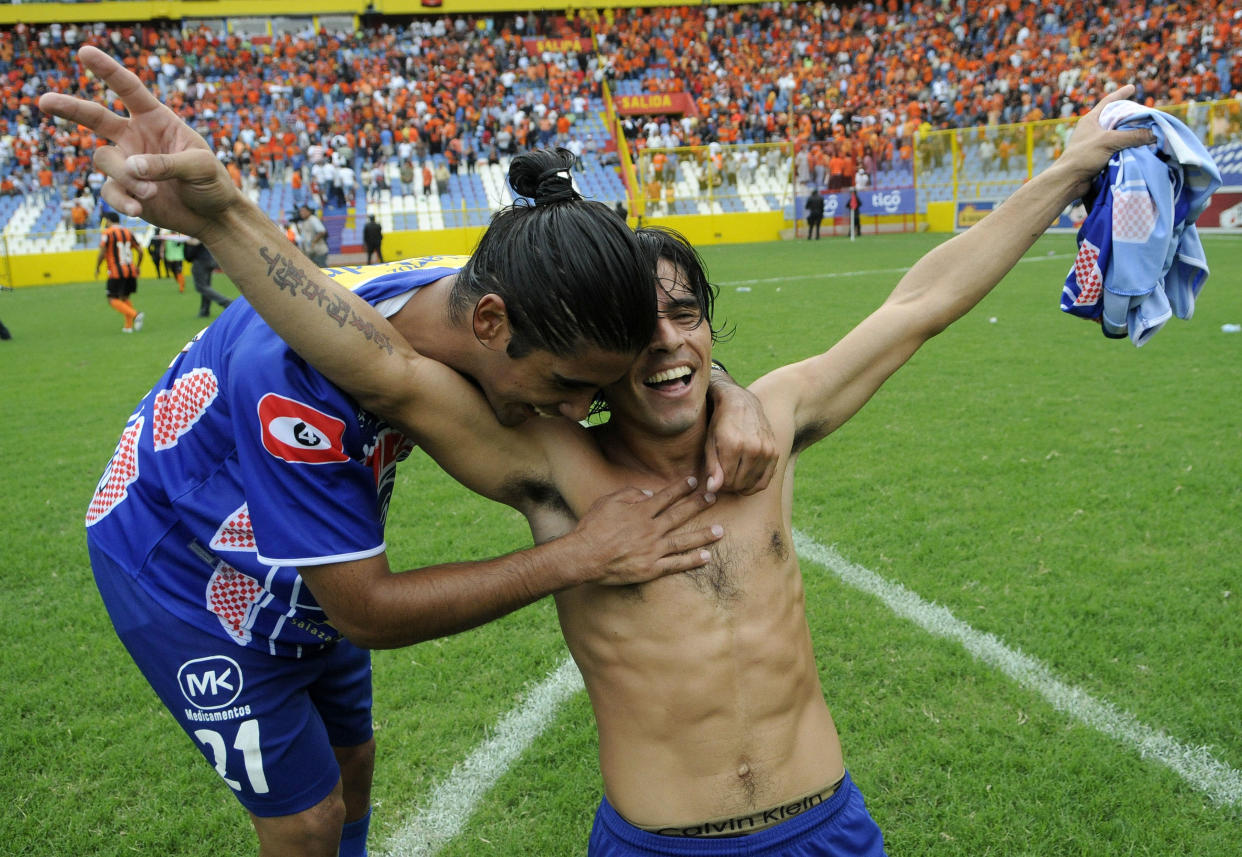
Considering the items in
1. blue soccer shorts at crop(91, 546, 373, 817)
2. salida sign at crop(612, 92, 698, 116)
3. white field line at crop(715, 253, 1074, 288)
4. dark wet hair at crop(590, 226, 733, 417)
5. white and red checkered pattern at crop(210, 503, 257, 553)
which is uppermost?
salida sign at crop(612, 92, 698, 116)

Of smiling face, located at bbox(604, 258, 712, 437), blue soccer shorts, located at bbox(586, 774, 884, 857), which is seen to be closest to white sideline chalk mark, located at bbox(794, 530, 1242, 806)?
blue soccer shorts, located at bbox(586, 774, 884, 857)

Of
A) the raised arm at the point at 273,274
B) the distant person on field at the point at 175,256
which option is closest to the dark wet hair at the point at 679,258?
the raised arm at the point at 273,274

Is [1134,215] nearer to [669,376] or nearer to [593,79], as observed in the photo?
[669,376]

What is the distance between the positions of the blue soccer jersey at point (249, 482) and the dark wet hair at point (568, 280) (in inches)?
11.2

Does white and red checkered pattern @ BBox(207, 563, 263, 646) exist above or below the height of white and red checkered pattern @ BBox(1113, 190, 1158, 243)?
below

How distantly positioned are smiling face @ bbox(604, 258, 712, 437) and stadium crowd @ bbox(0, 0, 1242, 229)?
94.8 feet

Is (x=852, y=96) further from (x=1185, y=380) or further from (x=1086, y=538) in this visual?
(x=1086, y=538)

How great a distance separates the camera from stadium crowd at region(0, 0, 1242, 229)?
106 ft

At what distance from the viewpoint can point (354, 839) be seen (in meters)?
3.02

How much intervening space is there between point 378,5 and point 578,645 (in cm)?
4997

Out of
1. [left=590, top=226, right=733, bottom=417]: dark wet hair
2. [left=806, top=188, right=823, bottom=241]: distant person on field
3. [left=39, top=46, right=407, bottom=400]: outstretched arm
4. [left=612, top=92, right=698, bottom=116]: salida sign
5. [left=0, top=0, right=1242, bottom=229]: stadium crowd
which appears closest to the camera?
[left=39, top=46, right=407, bottom=400]: outstretched arm

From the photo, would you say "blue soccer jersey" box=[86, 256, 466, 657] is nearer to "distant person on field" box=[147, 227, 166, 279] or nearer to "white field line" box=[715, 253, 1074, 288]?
"white field line" box=[715, 253, 1074, 288]

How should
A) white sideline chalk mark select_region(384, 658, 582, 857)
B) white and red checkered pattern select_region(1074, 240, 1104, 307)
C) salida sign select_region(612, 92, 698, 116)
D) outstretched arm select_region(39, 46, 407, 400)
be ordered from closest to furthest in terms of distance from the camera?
outstretched arm select_region(39, 46, 407, 400), white and red checkered pattern select_region(1074, 240, 1104, 307), white sideline chalk mark select_region(384, 658, 582, 857), salida sign select_region(612, 92, 698, 116)

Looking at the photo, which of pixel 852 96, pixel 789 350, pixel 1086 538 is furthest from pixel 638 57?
pixel 1086 538
